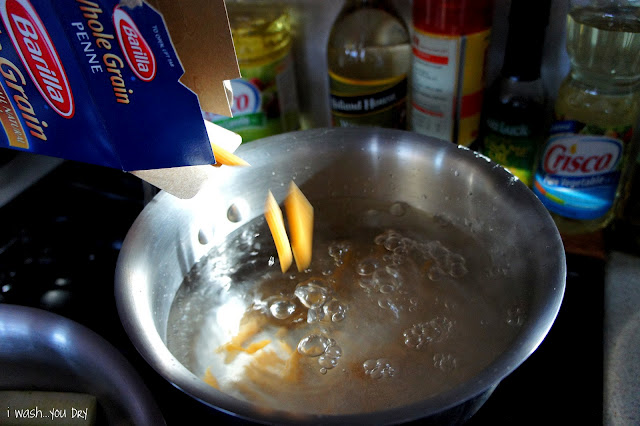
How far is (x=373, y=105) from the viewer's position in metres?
0.76

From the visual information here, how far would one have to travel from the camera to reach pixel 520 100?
0.71m

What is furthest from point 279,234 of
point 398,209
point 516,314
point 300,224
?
point 516,314

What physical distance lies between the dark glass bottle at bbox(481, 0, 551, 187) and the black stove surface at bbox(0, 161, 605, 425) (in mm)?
146

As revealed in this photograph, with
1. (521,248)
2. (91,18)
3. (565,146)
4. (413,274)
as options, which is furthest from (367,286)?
(91,18)

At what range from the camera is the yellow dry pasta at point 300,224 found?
682mm

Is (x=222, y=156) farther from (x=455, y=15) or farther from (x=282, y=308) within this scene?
(x=455, y=15)

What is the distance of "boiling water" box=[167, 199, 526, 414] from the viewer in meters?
0.55

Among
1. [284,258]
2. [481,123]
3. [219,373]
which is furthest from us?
[481,123]

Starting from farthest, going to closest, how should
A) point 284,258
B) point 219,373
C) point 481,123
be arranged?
point 481,123 → point 284,258 → point 219,373

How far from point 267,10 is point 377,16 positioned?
0.16m

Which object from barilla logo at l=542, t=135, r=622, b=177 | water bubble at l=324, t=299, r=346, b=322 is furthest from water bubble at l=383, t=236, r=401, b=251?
barilla logo at l=542, t=135, r=622, b=177

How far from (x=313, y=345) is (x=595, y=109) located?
0.41m

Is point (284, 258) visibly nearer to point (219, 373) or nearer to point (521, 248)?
point (219, 373)

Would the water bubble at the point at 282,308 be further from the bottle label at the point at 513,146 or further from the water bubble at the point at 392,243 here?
the bottle label at the point at 513,146
